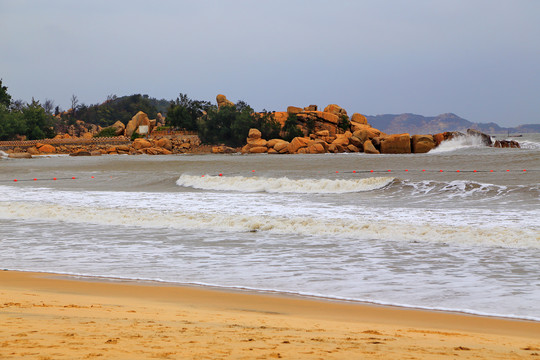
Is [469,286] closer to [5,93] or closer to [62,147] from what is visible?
[62,147]

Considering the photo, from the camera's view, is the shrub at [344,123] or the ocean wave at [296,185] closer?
the ocean wave at [296,185]

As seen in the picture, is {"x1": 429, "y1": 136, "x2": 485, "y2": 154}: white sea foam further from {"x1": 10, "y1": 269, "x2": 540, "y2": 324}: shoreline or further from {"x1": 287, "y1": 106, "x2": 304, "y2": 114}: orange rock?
{"x1": 10, "y1": 269, "x2": 540, "y2": 324}: shoreline

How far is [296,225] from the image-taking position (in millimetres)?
12727

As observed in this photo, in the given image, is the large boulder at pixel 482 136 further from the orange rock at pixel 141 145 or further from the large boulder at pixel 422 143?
the orange rock at pixel 141 145

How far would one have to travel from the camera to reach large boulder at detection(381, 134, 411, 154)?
61969 mm

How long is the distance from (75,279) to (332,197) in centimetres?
1358

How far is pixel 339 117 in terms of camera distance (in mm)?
84500

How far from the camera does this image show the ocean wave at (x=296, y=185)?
23.5m

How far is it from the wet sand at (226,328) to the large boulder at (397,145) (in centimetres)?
5660

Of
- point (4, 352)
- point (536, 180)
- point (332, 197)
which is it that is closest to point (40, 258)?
point (4, 352)

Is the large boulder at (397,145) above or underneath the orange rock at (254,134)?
underneath

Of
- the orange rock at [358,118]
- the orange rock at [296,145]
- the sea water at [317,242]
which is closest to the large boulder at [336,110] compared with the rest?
the orange rock at [358,118]

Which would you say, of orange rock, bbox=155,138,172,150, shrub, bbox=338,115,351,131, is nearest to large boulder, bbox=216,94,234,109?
orange rock, bbox=155,138,172,150

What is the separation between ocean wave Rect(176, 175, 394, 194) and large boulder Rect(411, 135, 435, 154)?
39.0 metres
